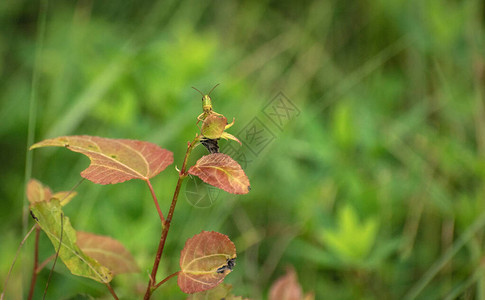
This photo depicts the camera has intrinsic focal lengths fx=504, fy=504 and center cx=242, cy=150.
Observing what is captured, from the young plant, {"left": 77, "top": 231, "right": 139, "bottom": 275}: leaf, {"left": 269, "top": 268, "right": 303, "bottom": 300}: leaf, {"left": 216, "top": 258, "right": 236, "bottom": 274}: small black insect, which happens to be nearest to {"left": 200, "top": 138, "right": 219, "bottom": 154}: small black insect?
the young plant

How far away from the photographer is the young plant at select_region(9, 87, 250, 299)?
0.56 m

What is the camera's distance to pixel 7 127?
6.10ft

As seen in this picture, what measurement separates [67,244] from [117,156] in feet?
0.40

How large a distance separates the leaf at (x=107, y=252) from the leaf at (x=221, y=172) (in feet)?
0.71

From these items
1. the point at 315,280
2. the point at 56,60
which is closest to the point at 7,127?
the point at 56,60

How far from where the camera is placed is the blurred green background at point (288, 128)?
4.37ft

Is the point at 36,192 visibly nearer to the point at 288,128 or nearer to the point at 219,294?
the point at 219,294

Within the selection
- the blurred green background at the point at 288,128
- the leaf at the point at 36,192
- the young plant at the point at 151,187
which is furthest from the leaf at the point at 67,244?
the blurred green background at the point at 288,128

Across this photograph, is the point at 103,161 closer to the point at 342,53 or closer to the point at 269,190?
the point at 269,190

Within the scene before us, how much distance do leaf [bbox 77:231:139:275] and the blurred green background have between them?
0.93ft

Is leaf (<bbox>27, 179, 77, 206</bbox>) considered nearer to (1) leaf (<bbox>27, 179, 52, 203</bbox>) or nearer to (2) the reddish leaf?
(1) leaf (<bbox>27, 179, 52, 203</bbox>)

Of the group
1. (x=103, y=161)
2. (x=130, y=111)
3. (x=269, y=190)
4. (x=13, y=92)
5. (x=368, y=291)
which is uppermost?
(x=13, y=92)

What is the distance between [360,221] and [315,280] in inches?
8.4

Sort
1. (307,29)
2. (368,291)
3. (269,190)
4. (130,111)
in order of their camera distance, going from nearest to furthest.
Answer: (368,291) → (130,111) → (269,190) → (307,29)
